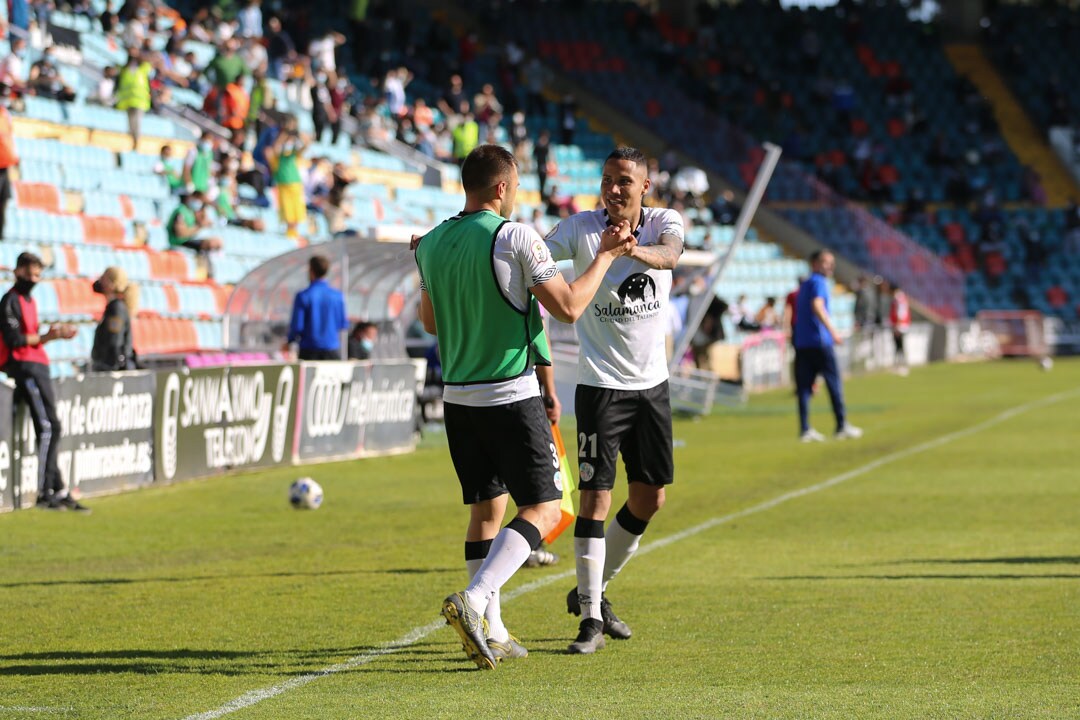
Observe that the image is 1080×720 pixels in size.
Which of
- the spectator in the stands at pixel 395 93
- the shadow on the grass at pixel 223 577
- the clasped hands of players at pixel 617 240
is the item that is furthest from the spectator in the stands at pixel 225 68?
the clasped hands of players at pixel 617 240

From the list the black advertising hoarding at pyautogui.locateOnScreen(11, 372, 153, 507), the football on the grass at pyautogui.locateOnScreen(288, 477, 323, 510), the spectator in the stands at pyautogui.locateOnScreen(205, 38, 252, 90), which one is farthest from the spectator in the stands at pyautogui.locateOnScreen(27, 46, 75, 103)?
the football on the grass at pyautogui.locateOnScreen(288, 477, 323, 510)

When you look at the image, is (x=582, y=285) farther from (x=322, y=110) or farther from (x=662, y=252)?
(x=322, y=110)

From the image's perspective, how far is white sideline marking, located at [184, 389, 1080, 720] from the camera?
261 inches

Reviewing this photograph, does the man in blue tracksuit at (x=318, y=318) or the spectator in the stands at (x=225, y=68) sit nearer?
the man in blue tracksuit at (x=318, y=318)

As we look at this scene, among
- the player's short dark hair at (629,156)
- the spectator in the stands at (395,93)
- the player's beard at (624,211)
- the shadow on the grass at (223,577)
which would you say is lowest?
the shadow on the grass at (223,577)

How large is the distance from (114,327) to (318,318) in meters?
3.62

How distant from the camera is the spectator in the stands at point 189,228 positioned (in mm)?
23406

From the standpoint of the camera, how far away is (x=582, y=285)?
6.86m


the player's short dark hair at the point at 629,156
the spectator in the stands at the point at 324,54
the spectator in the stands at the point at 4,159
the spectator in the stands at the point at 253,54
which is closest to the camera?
the player's short dark hair at the point at 629,156

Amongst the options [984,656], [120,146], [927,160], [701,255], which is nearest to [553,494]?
[984,656]

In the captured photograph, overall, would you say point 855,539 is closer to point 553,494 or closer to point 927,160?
point 553,494

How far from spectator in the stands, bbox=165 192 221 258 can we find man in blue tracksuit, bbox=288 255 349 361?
18.5 ft

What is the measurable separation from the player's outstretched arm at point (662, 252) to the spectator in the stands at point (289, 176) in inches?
745

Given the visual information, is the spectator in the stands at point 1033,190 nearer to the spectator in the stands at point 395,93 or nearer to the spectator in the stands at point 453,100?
the spectator in the stands at point 453,100
